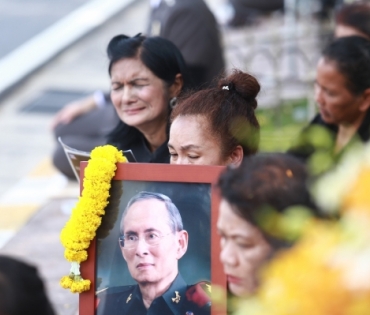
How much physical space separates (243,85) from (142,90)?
0.74m

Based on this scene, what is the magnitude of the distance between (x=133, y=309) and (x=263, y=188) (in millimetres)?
778

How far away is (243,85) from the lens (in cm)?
303

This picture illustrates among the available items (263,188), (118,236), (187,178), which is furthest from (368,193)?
(118,236)

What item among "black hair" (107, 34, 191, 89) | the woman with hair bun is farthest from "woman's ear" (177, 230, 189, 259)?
"black hair" (107, 34, 191, 89)

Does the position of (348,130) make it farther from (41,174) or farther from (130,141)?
(41,174)

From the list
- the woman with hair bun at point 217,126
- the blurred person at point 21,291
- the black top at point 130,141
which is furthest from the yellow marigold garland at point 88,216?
the black top at point 130,141

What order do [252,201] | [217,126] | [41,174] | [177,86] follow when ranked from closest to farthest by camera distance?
[252,201] < [217,126] < [177,86] < [41,174]

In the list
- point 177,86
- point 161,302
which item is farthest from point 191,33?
point 161,302

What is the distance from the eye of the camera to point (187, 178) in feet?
7.83

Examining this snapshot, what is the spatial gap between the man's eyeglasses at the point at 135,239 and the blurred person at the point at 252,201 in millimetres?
440

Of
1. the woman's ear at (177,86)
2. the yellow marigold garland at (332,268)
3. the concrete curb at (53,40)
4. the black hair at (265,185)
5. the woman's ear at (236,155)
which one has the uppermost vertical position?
the concrete curb at (53,40)

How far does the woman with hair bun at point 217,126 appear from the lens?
2869 millimetres

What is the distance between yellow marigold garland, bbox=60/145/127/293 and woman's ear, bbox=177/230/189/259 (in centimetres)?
26

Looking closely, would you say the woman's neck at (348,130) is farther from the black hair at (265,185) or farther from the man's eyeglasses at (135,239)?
the black hair at (265,185)
